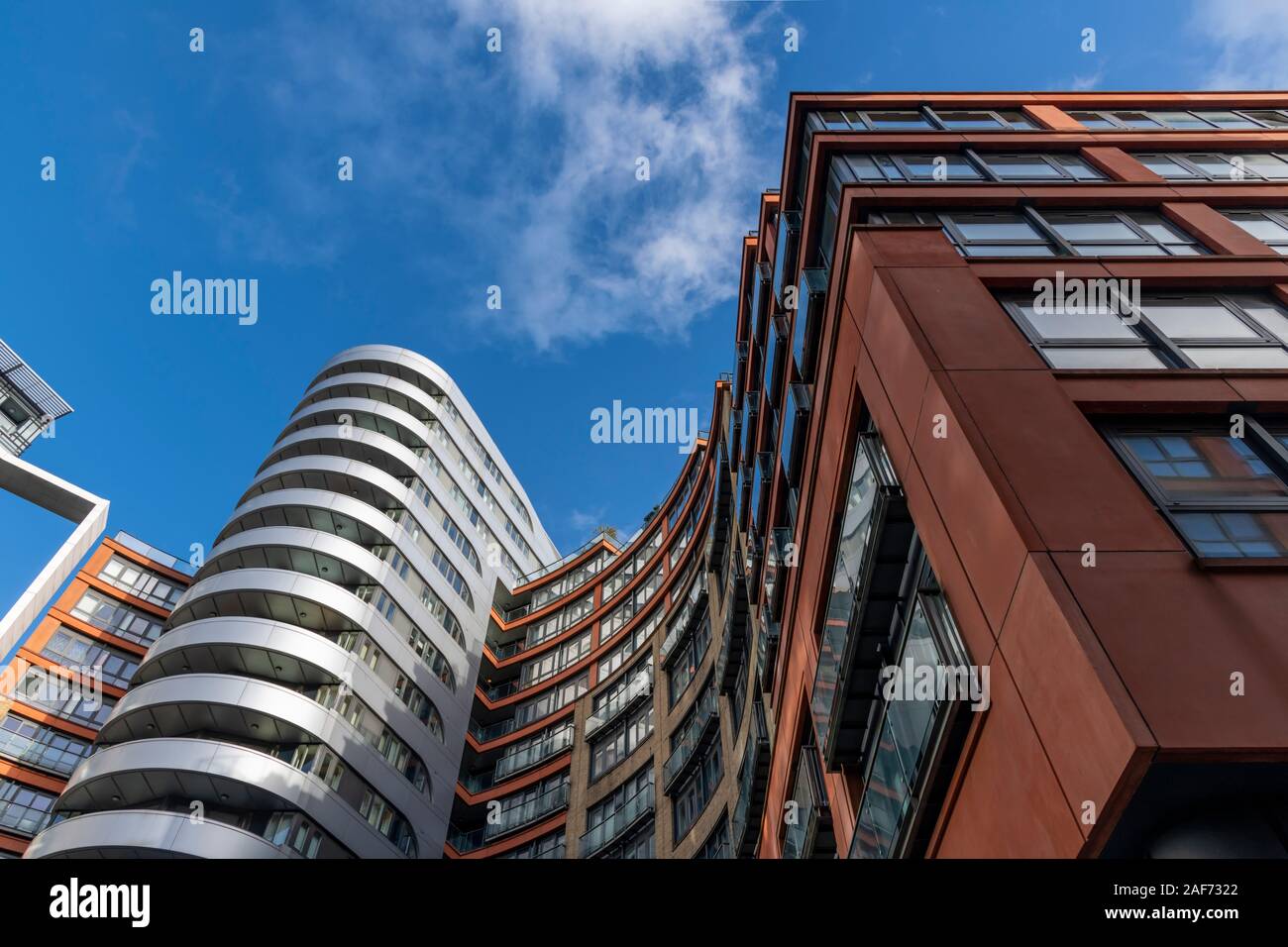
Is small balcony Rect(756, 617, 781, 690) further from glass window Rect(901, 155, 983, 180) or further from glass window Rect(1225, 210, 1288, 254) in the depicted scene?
glass window Rect(1225, 210, 1288, 254)

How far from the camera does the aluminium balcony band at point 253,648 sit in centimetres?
2884

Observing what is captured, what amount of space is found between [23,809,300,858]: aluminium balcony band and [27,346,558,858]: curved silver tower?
0.17ft

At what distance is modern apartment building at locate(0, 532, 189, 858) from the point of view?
3847 centimetres

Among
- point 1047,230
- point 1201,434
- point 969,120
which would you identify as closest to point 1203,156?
point 969,120

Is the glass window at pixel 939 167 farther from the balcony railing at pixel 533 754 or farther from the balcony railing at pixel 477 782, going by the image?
the balcony railing at pixel 477 782

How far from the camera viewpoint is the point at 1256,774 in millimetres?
6273

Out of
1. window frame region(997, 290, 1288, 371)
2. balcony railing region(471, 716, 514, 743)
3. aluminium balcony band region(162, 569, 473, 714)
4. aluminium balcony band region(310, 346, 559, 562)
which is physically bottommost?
window frame region(997, 290, 1288, 371)

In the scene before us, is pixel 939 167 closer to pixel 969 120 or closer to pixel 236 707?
pixel 969 120

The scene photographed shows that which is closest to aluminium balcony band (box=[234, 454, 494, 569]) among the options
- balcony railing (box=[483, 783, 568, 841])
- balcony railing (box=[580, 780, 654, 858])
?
balcony railing (box=[483, 783, 568, 841])

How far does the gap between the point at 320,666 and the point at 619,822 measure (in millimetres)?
13097
